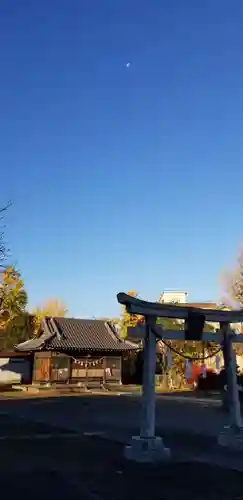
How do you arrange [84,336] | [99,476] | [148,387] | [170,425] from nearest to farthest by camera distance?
[99,476], [148,387], [170,425], [84,336]

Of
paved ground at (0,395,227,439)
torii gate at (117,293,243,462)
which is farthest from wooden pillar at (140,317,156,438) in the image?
paved ground at (0,395,227,439)

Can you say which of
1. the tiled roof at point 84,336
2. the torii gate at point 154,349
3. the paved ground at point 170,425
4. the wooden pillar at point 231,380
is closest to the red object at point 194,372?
the tiled roof at point 84,336

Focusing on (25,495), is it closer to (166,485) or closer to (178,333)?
(166,485)

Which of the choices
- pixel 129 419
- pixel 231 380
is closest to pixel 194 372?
pixel 129 419

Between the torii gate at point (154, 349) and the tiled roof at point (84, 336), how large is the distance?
29111mm

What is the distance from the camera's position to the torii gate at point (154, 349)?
9.96 metres

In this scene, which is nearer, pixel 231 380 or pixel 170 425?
pixel 231 380

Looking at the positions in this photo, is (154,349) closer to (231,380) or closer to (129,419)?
(231,380)

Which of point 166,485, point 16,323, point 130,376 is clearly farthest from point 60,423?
point 16,323

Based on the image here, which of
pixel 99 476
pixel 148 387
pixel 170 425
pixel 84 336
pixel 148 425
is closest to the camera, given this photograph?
pixel 99 476

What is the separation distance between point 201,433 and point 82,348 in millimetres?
27159

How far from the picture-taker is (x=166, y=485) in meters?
7.43

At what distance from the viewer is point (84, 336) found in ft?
141

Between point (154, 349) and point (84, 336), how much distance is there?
108 feet
